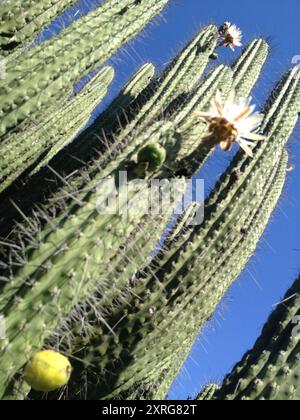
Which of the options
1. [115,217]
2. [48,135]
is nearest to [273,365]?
[115,217]

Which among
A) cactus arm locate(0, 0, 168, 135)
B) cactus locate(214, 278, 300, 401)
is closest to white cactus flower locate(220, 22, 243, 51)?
cactus arm locate(0, 0, 168, 135)

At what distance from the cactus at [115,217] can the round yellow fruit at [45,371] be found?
9 centimetres

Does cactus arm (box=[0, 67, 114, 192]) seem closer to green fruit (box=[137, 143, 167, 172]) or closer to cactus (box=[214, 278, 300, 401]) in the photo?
green fruit (box=[137, 143, 167, 172])

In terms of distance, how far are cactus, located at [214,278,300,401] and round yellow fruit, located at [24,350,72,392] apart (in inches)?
35.6

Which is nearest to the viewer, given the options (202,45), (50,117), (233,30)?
(50,117)

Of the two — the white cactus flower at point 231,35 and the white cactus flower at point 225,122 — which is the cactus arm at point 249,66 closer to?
the white cactus flower at point 231,35

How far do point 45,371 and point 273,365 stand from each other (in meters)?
1.14

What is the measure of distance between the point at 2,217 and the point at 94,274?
1579mm

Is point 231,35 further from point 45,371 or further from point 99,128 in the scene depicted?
point 45,371

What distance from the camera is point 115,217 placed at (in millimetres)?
2512

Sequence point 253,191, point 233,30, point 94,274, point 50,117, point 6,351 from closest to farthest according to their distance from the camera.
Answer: point 6,351
point 94,274
point 253,191
point 50,117
point 233,30

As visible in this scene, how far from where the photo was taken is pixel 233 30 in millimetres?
5613
